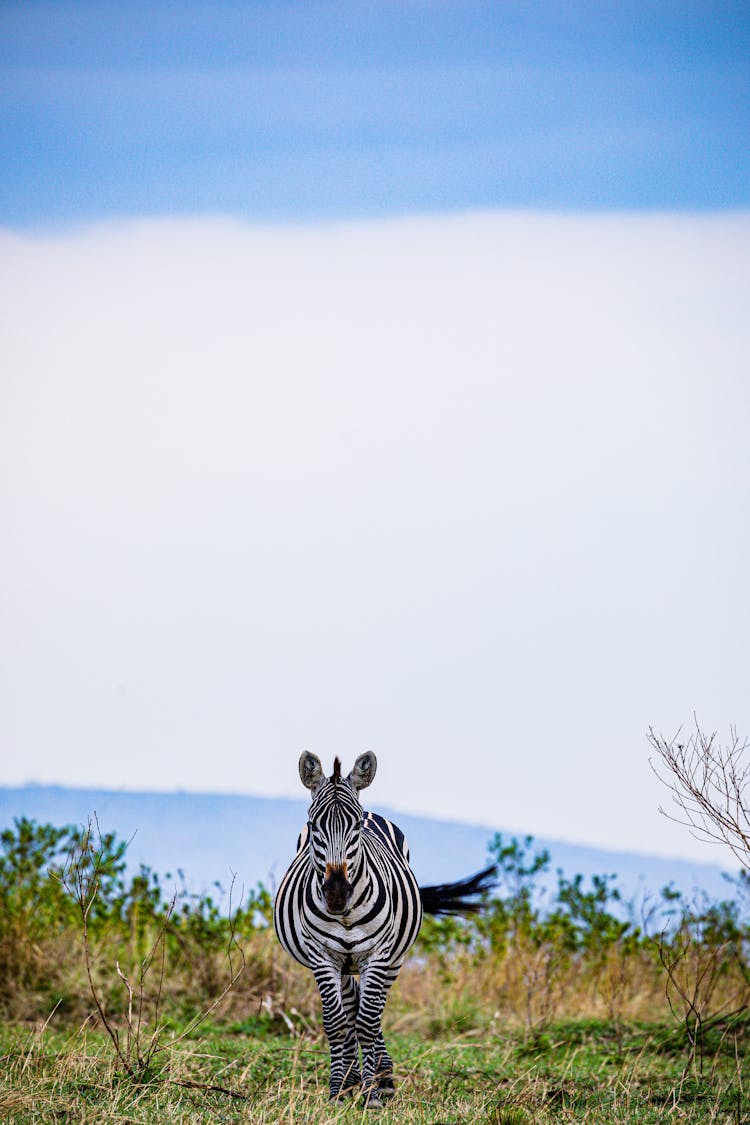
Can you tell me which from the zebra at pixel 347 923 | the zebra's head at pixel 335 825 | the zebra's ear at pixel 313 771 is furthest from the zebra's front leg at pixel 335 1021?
the zebra's ear at pixel 313 771

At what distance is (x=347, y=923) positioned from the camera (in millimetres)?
8516

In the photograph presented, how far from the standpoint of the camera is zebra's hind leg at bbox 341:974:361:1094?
859 centimetres

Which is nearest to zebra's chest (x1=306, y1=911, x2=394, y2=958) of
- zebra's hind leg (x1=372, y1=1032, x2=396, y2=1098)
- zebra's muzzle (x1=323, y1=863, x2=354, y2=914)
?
zebra's muzzle (x1=323, y1=863, x2=354, y2=914)

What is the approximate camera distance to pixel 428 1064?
1027 cm

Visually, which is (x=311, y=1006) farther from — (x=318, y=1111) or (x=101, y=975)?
(x=318, y=1111)

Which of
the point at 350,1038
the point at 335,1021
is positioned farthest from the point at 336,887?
the point at 350,1038

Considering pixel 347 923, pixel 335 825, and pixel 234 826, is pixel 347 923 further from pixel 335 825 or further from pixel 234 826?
pixel 234 826

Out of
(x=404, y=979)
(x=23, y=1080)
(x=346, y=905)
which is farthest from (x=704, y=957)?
(x=23, y=1080)

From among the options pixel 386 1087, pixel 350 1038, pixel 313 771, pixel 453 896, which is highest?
pixel 313 771

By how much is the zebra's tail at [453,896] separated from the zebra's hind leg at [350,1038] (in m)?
Answer: 1.31

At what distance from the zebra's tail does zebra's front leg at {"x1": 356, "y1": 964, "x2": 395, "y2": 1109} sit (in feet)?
5.90

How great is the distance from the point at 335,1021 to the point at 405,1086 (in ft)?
2.38

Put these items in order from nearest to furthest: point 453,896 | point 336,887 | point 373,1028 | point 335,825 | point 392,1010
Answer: point 336,887 → point 335,825 → point 373,1028 → point 453,896 → point 392,1010

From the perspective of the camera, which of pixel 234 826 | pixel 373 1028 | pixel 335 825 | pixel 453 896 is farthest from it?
pixel 234 826
